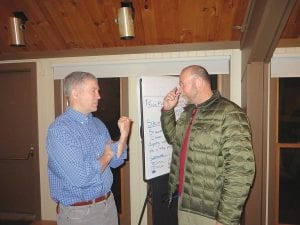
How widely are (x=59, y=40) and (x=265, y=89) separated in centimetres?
213

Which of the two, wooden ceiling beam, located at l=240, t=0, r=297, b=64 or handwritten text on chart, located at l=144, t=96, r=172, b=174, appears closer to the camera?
wooden ceiling beam, located at l=240, t=0, r=297, b=64

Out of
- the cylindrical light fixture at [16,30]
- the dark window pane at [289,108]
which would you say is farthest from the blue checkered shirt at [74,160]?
the dark window pane at [289,108]

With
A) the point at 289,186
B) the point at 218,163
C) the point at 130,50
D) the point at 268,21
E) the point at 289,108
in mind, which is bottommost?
the point at 289,186

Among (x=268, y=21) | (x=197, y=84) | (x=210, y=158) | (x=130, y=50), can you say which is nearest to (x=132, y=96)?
(x=130, y=50)

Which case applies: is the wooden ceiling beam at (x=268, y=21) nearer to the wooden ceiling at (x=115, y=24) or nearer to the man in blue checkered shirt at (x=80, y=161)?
the wooden ceiling at (x=115, y=24)

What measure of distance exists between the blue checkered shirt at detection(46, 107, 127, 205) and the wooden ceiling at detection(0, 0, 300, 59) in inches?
49.0

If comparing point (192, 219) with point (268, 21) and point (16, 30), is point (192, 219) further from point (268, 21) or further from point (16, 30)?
point (16, 30)

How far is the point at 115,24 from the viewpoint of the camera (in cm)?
266

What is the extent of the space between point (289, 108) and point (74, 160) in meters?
2.43

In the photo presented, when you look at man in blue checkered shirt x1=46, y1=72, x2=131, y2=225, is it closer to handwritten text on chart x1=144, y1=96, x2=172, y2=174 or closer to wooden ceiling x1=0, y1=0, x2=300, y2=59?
handwritten text on chart x1=144, y1=96, x2=172, y2=174

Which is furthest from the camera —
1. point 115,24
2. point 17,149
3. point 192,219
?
point 17,149

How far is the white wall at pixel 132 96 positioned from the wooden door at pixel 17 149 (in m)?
0.14

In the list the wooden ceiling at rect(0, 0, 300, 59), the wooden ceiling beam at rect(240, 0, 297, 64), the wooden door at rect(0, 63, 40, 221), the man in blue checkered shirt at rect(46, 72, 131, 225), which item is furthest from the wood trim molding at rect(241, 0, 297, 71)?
the wooden door at rect(0, 63, 40, 221)

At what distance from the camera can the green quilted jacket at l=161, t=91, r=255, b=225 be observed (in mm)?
1527
